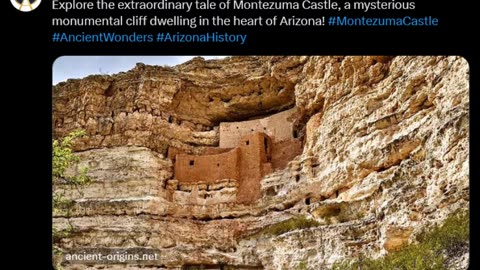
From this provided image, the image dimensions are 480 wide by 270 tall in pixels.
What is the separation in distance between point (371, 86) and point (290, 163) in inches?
223

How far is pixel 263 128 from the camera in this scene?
29484mm

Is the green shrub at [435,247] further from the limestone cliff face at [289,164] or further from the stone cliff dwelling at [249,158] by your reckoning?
the stone cliff dwelling at [249,158]

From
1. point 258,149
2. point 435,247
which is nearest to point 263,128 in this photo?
point 258,149

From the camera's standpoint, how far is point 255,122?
98.0 feet

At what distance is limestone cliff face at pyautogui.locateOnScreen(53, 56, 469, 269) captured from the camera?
16281mm

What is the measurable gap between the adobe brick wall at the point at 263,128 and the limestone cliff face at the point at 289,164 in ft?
2.41

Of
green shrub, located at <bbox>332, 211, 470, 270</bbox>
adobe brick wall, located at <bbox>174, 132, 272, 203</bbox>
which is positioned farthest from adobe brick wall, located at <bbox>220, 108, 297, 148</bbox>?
green shrub, located at <bbox>332, 211, 470, 270</bbox>

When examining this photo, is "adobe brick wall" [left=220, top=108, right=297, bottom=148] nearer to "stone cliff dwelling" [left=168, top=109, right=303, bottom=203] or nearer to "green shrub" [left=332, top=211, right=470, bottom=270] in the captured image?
"stone cliff dwelling" [left=168, top=109, right=303, bottom=203]

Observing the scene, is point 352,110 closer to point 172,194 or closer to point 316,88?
point 316,88

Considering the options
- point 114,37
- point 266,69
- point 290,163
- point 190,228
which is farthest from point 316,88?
point 114,37

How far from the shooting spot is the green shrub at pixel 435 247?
1334cm

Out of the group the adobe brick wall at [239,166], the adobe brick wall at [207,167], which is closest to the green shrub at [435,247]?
the adobe brick wall at [239,166]
